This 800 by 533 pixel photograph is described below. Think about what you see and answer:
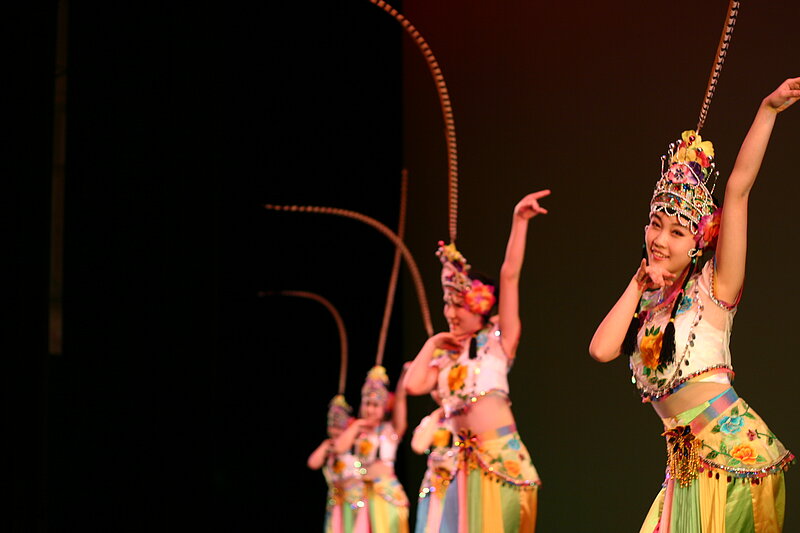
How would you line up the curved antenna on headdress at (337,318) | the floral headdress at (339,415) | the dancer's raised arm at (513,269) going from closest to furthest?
the dancer's raised arm at (513,269), the floral headdress at (339,415), the curved antenna on headdress at (337,318)

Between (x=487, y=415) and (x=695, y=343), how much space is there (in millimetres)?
1133

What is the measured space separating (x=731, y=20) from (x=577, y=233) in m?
1.62

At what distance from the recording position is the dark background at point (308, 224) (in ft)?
13.6

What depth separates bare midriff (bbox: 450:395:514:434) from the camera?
392cm

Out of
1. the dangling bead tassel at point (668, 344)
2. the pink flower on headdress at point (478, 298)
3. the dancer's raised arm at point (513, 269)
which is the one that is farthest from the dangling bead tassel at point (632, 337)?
the pink flower on headdress at point (478, 298)

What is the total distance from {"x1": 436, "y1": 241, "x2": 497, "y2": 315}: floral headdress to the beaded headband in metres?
1.10

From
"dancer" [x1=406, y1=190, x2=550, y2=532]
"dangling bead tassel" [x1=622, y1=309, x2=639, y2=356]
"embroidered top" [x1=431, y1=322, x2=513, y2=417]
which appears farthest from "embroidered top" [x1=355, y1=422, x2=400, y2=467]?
"dangling bead tassel" [x1=622, y1=309, x2=639, y2=356]

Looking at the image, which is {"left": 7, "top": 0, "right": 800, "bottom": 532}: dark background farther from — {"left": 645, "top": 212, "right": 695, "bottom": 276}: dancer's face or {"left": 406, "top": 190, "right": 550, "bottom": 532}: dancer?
{"left": 645, "top": 212, "right": 695, "bottom": 276}: dancer's face

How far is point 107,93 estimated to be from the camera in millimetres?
5680

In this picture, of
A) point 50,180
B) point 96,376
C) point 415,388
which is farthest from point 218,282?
point 415,388

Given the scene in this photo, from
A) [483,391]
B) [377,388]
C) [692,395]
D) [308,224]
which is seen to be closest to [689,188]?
[692,395]

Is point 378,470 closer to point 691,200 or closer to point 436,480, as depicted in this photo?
point 436,480

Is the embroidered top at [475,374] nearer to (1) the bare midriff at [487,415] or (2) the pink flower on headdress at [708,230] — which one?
(1) the bare midriff at [487,415]

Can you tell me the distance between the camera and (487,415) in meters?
3.93
